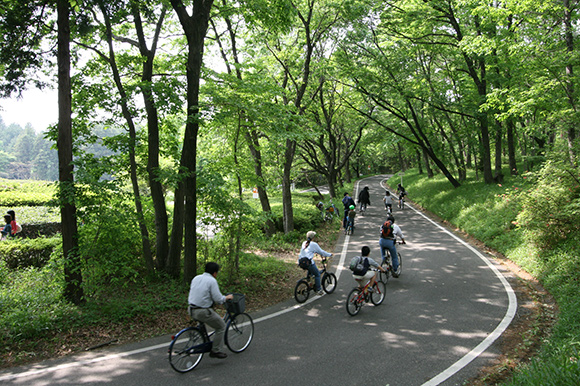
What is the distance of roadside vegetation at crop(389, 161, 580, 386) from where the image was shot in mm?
4458

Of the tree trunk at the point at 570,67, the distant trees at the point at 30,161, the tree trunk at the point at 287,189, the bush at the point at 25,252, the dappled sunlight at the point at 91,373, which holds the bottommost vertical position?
the dappled sunlight at the point at 91,373

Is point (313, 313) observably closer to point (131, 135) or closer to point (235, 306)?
point (235, 306)

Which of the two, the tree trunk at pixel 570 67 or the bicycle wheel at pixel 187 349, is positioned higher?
the tree trunk at pixel 570 67

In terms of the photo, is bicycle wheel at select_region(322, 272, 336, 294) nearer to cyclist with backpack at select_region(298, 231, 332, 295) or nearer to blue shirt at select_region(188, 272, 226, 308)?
cyclist with backpack at select_region(298, 231, 332, 295)

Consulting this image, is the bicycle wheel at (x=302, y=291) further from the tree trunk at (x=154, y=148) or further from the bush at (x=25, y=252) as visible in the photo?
the bush at (x=25, y=252)

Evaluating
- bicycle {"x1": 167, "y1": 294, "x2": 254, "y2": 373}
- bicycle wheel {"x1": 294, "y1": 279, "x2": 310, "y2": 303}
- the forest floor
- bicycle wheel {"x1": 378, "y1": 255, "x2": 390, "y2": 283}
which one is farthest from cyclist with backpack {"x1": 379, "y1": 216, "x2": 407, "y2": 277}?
bicycle {"x1": 167, "y1": 294, "x2": 254, "y2": 373}

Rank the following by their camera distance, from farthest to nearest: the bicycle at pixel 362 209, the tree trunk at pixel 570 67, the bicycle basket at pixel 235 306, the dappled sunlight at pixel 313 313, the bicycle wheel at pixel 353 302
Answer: the bicycle at pixel 362 209
the tree trunk at pixel 570 67
the dappled sunlight at pixel 313 313
the bicycle wheel at pixel 353 302
the bicycle basket at pixel 235 306

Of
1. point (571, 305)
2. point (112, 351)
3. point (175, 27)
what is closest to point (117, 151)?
point (112, 351)

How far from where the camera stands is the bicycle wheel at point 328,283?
912 centimetres

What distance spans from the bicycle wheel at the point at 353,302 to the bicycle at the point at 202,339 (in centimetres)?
241

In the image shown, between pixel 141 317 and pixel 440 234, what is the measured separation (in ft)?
44.2

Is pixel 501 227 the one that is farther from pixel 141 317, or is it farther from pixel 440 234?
pixel 141 317

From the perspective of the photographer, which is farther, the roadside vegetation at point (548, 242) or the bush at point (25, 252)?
the bush at point (25, 252)

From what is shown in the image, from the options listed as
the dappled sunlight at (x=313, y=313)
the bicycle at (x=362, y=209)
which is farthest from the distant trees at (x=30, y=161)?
the dappled sunlight at (x=313, y=313)
